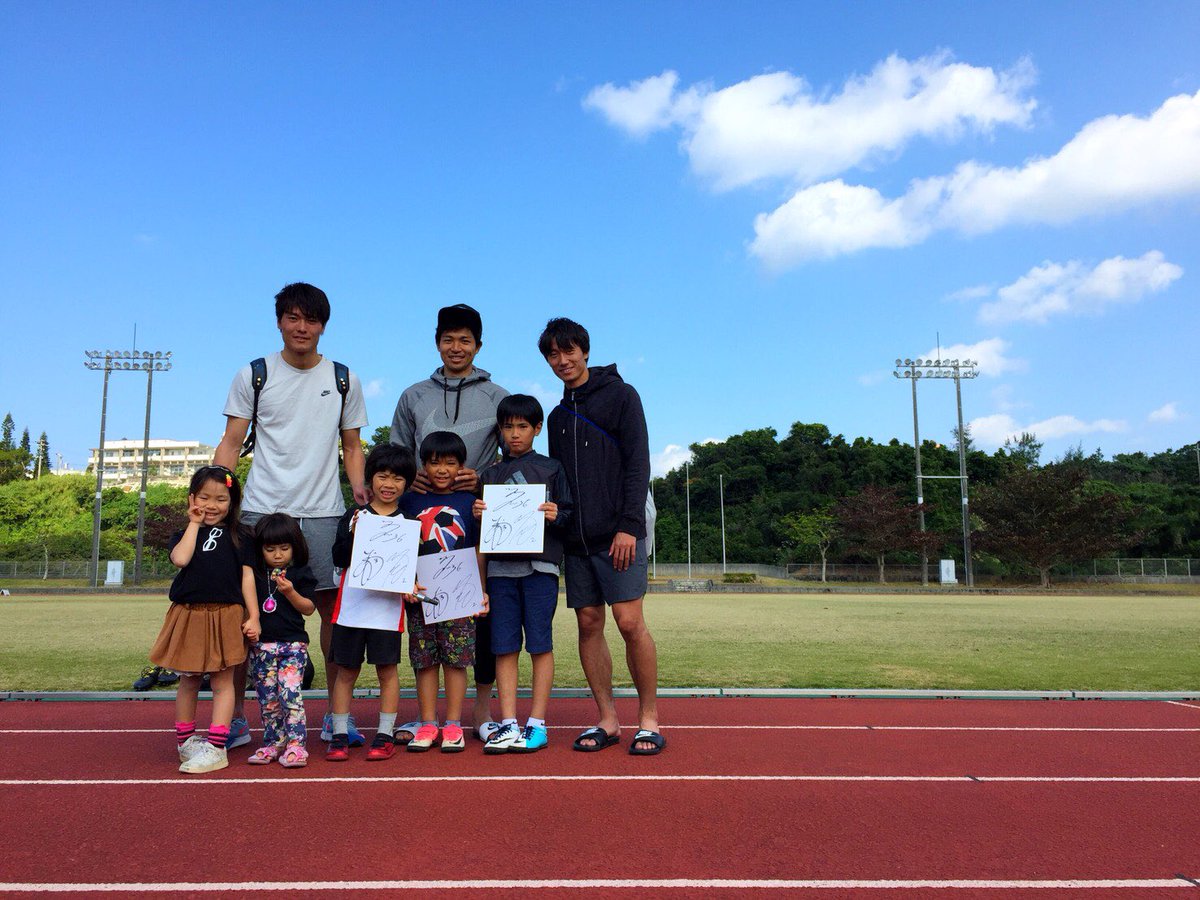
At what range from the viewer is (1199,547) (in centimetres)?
4912

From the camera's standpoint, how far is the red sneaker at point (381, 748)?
4.27 metres

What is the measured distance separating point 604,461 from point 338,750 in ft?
6.86

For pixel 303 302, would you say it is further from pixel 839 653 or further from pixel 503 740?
pixel 839 653

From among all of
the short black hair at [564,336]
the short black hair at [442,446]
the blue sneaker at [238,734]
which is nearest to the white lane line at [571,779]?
the blue sneaker at [238,734]

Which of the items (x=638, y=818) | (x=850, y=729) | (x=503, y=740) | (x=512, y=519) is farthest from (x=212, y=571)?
(x=850, y=729)

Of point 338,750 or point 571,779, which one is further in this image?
point 338,750

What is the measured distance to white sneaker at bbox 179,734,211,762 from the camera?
4129 mm

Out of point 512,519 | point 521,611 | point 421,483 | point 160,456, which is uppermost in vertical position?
point 160,456

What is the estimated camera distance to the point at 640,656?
15.5 feet

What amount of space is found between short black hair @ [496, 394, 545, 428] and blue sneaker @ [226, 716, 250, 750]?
2279mm

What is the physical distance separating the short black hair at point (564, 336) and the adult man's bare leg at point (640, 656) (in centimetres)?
151

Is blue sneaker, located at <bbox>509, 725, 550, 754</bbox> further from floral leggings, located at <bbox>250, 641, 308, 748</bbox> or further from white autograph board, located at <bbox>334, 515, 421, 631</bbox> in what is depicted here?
floral leggings, located at <bbox>250, 641, 308, 748</bbox>

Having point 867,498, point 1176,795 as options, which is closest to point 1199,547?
point 867,498

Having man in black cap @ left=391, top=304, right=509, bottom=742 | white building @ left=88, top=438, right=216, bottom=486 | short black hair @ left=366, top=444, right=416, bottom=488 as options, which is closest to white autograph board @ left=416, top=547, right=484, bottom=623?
man in black cap @ left=391, top=304, right=509, bottom=742
